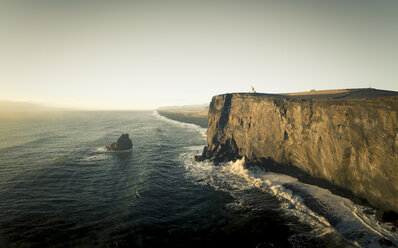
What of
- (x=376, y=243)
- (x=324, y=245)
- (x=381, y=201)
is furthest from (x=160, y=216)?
(x=381, y=201)

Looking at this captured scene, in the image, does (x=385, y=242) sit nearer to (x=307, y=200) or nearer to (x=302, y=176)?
(x=307, y=200)

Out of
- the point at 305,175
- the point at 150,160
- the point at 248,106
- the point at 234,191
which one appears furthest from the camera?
the point at 150,160

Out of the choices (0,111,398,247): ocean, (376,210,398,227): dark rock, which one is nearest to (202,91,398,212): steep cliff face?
(376,210,398,227): dark rock

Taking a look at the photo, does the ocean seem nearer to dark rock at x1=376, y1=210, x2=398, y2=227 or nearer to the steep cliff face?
dark rock at x1=376, y1=210, x2=398, y2=227

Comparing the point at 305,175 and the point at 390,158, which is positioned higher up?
the point at 390,158

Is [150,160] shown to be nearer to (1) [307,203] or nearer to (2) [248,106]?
(2) [248,106]

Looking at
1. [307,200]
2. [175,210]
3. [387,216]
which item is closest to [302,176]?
[307,200]

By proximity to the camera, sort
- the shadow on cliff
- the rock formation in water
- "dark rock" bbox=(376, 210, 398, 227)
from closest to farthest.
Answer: "dark rock" bbox=(376, 210, 398, 227) < the shadow on cliff < the rock formation in water
